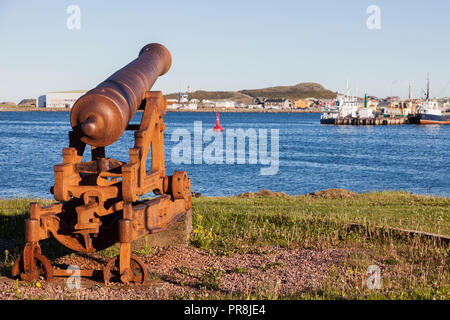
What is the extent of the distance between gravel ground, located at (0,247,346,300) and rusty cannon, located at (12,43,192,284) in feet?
0.92

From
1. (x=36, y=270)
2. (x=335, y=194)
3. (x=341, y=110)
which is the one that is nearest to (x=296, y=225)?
(x=36, y=270)

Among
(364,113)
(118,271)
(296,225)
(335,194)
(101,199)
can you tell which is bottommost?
(335,194)

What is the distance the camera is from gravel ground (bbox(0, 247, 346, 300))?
689 centimetres

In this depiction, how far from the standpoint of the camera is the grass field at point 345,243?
22.6 ft

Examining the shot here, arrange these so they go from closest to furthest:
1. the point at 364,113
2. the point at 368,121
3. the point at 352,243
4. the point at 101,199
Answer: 1. the point at 101,199
2. the point at 352,243
3. the point at 368,121
4. the point at 364,113

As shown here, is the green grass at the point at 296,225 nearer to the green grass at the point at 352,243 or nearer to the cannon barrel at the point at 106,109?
the green grass at the point at 352,243

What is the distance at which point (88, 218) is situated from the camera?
7434mm

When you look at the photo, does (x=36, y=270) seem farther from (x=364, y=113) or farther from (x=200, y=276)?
(x=364, y=113)

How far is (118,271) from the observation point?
7355 mm

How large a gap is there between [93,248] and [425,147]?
70.6m

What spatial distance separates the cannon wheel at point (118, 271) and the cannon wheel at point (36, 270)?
0.72 meters

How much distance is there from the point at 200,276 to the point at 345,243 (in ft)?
9.79
